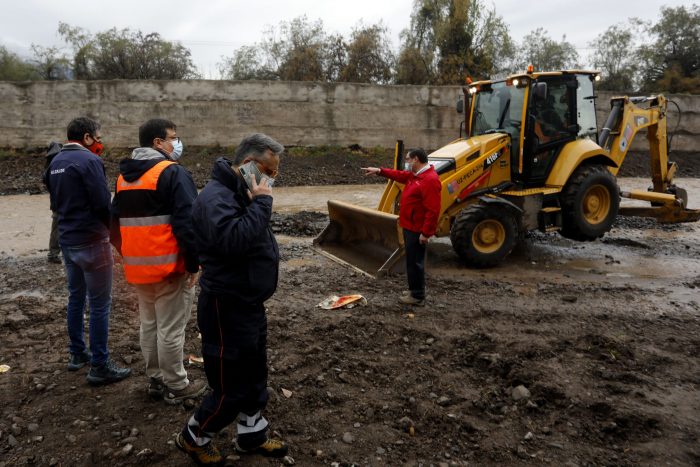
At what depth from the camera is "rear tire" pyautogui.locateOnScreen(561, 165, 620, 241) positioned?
25.1 ft

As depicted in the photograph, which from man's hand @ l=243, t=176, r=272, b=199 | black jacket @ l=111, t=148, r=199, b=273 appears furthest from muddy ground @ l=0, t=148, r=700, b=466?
man's hand @ l=243, t=176, r=272, b=199

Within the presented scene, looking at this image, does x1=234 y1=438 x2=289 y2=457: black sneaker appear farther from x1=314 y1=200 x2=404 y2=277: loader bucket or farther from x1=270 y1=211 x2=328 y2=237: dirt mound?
x1=270 y1=211 x2=328 y2=237: dirt mound

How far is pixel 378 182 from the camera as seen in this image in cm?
1798

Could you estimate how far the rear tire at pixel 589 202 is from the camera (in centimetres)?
765

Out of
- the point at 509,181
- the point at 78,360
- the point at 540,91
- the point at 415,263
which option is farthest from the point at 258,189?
the point at 509,181

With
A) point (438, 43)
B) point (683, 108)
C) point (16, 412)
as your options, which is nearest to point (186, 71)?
point (438, 43)

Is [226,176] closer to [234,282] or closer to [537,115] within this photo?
[234,282]

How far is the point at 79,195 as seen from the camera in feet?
11.9

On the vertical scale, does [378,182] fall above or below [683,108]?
below

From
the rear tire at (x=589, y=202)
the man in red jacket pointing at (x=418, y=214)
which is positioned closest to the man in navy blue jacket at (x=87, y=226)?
the man in red jacket pointing at (x=418, y=214)

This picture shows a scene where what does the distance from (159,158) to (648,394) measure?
3658mm

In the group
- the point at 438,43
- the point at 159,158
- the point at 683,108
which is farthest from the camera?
the point at 438,43

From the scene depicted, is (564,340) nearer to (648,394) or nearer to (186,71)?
(648,394)

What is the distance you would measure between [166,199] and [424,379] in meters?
2.21
